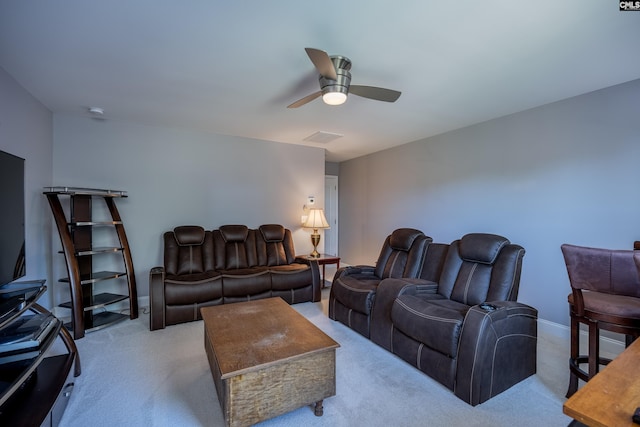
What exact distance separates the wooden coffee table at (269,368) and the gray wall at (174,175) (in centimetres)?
248

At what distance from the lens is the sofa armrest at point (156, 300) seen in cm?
304

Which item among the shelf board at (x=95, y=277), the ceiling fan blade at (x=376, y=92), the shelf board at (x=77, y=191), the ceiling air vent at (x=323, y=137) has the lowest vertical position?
the shelf board at (x=95, y=277)

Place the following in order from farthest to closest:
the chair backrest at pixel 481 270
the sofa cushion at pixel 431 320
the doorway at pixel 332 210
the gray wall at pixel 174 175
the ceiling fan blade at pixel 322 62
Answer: the doorway at pixel 332 210 < the gray wall at pixel 174 175 < the chair backrest at pixel 481 270 < the sofa cushion at pixel 431 320 < the ceiling fan blade at pixel 322 62

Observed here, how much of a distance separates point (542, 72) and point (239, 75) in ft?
8.28

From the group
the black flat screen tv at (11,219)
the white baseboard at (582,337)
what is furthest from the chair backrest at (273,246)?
the white baseboard at (582,337)

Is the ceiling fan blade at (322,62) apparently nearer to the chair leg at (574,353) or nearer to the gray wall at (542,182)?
the chair leg at (574,353)

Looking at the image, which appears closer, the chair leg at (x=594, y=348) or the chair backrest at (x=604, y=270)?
the chair backrest at (x=604, y=270)

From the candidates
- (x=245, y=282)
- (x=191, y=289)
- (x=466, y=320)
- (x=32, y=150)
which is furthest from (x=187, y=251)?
(x=466, y=320)

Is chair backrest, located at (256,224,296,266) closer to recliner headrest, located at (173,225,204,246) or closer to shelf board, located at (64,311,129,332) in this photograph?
recliner headrest, located at (173,225,204,246)

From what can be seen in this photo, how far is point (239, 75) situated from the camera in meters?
2.44

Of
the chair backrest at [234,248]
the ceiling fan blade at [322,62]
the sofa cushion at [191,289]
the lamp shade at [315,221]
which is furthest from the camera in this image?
the lamp shade at [315,221]

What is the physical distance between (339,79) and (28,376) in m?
2.47

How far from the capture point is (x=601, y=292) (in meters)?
1.78

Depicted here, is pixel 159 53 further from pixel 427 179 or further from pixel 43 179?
pixel 427 179
